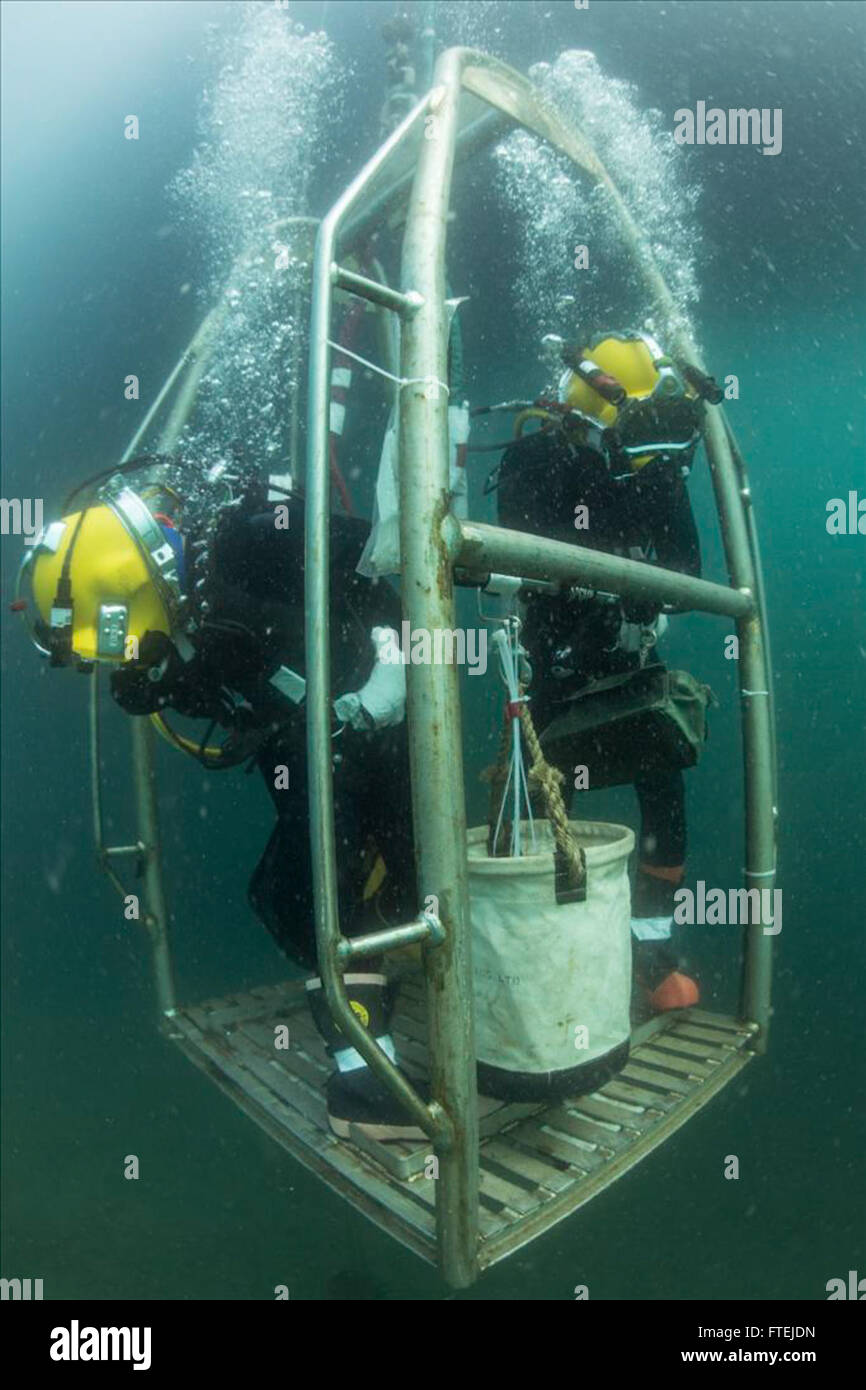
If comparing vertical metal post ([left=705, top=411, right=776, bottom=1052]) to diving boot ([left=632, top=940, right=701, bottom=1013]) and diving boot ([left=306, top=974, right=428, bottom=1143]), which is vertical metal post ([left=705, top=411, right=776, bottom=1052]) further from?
diving boot ([left=306, top=974, right=428, bottom=1143])

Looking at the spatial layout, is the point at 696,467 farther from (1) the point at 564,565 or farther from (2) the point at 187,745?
(1) the point at 564,565

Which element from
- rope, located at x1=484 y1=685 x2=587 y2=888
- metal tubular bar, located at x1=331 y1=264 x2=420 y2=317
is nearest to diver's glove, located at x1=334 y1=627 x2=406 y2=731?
rope, located at x1=484 y1=685 x2=587 y2=888

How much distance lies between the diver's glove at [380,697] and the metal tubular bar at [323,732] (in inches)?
33.6

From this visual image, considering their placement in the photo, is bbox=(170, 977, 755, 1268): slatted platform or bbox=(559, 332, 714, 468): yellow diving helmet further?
bbox=(559, 332, 714, 468): yellow diving helmet

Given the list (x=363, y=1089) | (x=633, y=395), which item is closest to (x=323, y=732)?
(x=363, y=1089)

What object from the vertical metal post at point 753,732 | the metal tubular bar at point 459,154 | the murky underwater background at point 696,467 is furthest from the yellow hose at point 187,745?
the murky underwater background at point 696,467

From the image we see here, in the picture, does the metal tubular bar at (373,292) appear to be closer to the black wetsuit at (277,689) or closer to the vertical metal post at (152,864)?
the black wetsuit at (277,689)

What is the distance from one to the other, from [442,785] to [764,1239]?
7970 mm

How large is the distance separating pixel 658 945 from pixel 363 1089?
59.5 inches

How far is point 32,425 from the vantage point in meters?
17.8

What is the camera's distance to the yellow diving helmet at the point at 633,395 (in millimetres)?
2885

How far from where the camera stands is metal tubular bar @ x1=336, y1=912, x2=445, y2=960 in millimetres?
1623

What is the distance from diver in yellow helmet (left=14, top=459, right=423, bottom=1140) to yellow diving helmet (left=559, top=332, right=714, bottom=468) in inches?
40.9
